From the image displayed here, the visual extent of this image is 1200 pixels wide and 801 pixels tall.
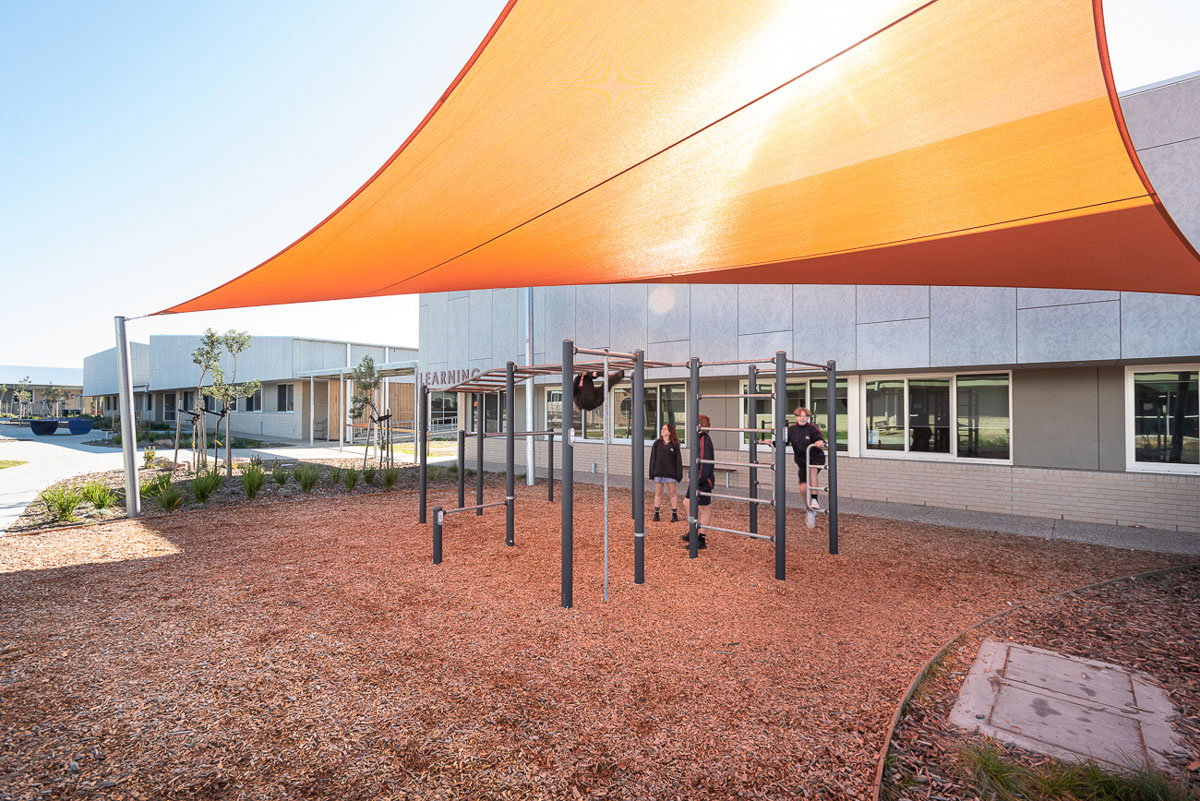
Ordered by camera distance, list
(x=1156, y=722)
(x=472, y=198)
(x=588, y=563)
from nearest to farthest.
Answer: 1. (x=1156, y=722)
2. (x=472, y=198)
3. (x=588, y=563)

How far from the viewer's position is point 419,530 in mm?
6859

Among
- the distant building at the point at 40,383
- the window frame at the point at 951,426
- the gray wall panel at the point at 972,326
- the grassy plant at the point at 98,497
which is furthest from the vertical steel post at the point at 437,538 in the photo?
the distant building at the point at 40,383

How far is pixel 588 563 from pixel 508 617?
155 centimetres

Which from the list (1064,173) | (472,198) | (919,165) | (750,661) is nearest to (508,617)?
(750,661)

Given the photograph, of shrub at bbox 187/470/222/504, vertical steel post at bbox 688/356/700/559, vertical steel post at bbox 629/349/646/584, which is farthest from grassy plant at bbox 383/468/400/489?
vertical steel post at bbox 629/349/646/584

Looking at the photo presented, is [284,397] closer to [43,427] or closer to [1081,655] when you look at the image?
[43,427]

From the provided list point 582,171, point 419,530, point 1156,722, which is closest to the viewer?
point 1156,722

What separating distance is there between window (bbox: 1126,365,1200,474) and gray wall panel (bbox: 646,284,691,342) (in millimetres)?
6327

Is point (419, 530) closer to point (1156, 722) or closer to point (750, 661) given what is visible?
point (750, 661)

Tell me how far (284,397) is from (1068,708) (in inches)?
1166

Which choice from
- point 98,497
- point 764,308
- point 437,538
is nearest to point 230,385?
point 98,497

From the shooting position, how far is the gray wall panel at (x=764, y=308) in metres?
9.38

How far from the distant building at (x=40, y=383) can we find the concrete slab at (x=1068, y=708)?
77.1 meters

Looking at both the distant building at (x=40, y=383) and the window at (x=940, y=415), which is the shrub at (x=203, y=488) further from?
the distant building at (x=40, y=383)
